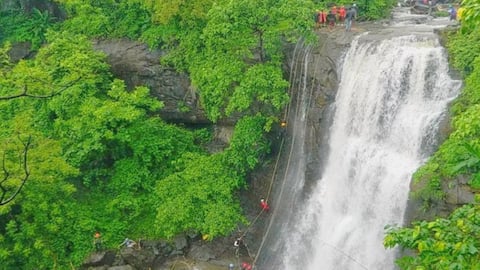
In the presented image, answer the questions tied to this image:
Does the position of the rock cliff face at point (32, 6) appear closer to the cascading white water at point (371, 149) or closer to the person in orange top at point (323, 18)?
the person in orange top at point (323, 18)

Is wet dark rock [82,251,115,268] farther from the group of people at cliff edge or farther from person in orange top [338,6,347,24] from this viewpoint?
person in orange top [338,6,347,24]

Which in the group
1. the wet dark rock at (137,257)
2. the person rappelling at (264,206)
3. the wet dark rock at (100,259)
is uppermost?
the person rappelling at (264,206)

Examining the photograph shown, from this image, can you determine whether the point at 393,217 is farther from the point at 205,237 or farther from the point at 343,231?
the point at 205,237

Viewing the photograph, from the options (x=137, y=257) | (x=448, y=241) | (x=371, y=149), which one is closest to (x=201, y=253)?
(x=137, y=257)

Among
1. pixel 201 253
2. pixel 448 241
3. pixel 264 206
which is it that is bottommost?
pixel 201 253

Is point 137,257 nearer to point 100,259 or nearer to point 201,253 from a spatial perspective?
point 100,259

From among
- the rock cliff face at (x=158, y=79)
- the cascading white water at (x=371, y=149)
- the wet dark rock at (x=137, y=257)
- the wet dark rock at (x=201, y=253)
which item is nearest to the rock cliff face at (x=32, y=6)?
the rock cliff face at (x=158, y=79)
